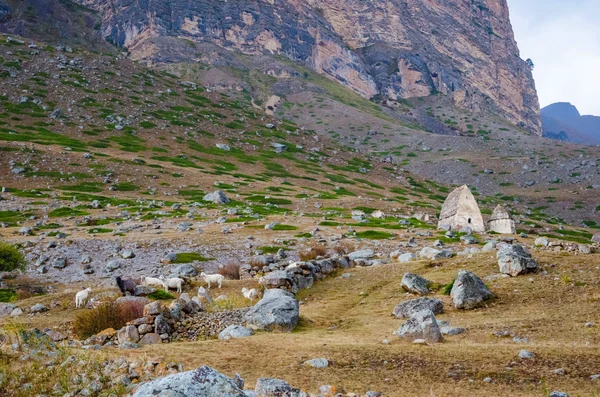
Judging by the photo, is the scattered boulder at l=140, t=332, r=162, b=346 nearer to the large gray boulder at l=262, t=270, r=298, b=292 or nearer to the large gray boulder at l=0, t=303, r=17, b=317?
Result: the large gray boulder at l=262, t=270, r=298, b=292

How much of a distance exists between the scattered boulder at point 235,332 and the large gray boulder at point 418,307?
17.5 feet

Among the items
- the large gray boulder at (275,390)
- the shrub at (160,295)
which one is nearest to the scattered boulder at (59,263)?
the shrub at (160,295)

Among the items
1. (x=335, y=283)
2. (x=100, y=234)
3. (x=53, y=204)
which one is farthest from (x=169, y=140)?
(x=335, y=283)

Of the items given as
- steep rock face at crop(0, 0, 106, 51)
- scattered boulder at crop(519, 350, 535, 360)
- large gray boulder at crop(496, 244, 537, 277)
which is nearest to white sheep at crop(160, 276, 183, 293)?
large gray boulder at crop(496, 244, 537, 277)

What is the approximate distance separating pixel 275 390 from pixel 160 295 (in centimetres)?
1313

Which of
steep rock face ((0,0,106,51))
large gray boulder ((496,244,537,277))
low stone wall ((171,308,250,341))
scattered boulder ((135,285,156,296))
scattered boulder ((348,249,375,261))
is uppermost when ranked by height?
steep rock face ((0,0,106,51))

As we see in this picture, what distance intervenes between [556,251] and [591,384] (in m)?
12.9

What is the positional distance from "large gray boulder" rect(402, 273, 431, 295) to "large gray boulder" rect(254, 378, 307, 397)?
1101 cm

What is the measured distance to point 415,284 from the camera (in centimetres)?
A: 1889

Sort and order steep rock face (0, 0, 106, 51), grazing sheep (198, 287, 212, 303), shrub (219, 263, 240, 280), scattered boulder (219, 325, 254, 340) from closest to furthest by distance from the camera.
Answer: scattered boulder (219, 325, 254, 340), grazing sheep (198, 287, 212, 303), shrub (219, 263, 240, 280), steep rock face (0, 0, 106, 51)

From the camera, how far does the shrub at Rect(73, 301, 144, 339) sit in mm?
15531

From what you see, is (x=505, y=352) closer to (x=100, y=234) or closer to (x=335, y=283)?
(x=335, y=283)

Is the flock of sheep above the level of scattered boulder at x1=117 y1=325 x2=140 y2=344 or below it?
below

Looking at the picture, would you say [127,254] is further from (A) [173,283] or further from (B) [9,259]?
(A) [173,283]
